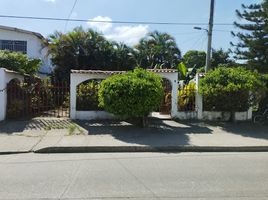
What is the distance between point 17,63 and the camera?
64.1ft

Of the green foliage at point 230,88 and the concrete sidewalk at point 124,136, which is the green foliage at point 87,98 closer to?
the concrete sidewalk at point 124,136

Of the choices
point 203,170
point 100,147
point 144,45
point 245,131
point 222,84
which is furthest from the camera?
point 144,45

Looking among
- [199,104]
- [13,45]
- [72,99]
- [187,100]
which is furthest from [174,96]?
[13,45]

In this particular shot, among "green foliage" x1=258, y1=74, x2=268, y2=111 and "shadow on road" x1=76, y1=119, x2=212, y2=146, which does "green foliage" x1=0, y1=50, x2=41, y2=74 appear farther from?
"green foliage" x1=258, y1=74, x2=268, y2=111

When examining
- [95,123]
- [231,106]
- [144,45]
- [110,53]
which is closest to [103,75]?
[95,123]

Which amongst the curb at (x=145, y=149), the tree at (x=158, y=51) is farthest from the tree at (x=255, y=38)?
the curb at (x=145, y=149)

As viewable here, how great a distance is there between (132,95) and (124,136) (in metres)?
1.49

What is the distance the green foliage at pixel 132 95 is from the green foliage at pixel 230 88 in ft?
8.72

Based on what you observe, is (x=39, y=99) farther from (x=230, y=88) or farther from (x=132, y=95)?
(x=230, y=88)

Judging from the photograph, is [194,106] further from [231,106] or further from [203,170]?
[203,170]

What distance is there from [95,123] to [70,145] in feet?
13.9

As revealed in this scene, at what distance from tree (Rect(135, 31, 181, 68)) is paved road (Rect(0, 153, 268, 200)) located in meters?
23.3

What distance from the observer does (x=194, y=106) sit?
17.4 metres

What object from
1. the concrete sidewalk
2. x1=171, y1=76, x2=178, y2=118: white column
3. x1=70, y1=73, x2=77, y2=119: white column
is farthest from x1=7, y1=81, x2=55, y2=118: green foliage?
x1=171, y1=76, x2=178, y2=118: white column
